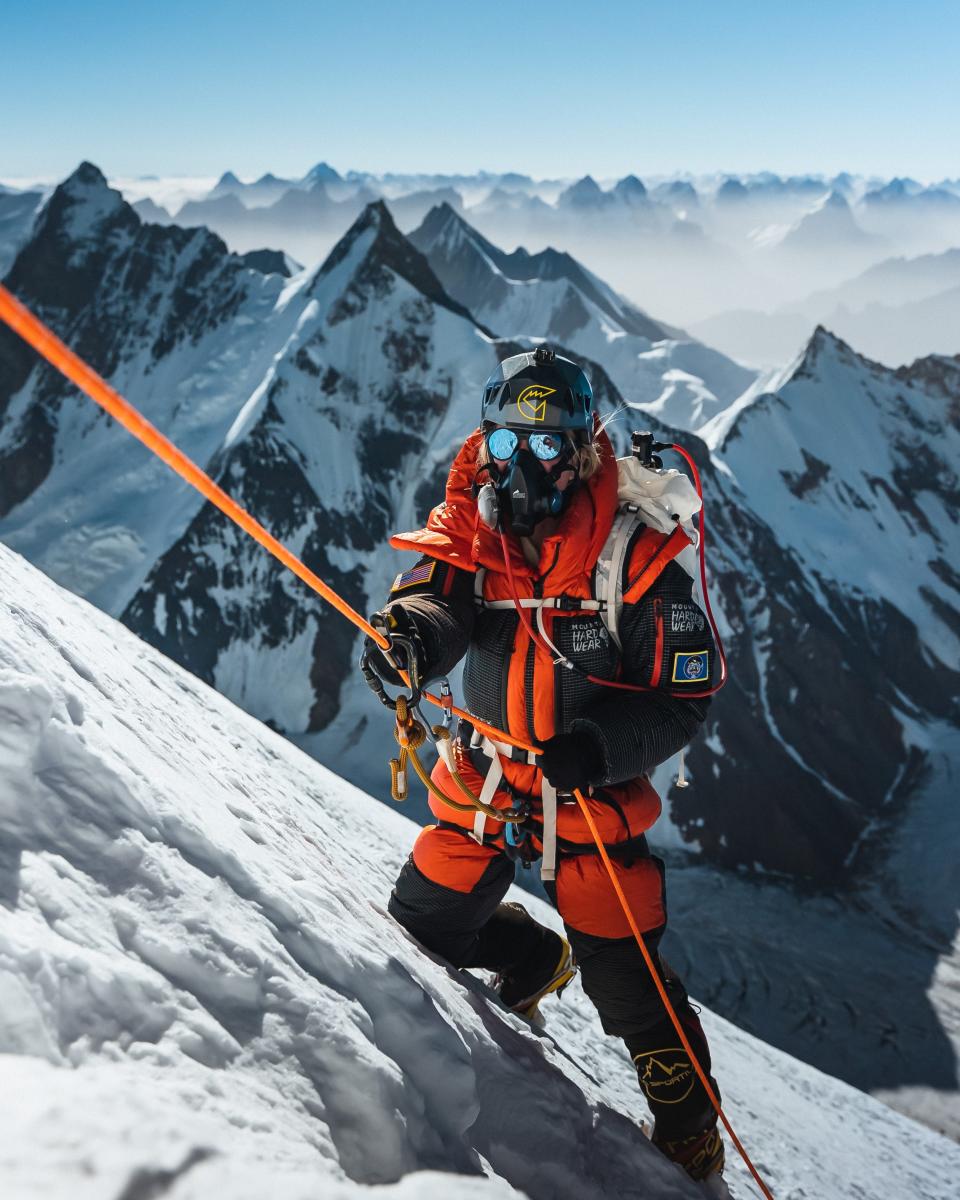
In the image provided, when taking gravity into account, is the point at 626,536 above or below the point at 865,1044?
above

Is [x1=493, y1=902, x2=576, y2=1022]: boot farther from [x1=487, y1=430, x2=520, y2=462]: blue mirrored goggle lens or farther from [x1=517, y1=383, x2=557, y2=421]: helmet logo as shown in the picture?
[x1=517, y1=383, x2=557, y2=421]: helmet logo

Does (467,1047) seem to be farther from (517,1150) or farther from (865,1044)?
(865,1044)

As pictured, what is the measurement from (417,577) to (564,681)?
0.98 metres

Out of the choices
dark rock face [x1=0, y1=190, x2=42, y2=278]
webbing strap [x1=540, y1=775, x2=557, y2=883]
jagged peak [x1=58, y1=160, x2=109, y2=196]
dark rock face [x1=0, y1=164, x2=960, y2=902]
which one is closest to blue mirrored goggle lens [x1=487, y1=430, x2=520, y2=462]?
webbing strap [x1=540, y1=775, x2=557, y2=883]

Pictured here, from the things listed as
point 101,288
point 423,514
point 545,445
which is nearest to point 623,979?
point 545,445

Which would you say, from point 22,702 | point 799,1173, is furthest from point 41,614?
point 799,1173

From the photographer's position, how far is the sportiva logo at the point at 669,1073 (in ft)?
14.0

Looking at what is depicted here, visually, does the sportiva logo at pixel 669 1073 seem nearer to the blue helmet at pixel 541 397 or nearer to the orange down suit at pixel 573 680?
the orange down suit at pixel 573 680

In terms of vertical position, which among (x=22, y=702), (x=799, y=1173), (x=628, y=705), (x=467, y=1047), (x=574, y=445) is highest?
(x=574, y=445)

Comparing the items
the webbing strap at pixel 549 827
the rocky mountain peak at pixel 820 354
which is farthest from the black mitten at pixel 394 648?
the rocky mountain peak at pixel 820 354

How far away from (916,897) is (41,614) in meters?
59.0

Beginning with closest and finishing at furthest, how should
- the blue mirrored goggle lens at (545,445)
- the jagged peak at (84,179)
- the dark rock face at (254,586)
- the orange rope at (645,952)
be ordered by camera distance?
the orange rope at (645,952) < the blue mirrored goggle lens at (545,445) < the dark rock face at (254,586) < the jagged peak at (84,179)

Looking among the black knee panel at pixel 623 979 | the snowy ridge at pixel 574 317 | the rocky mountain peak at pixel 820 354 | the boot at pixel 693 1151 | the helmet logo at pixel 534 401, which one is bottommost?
the boot at pixel 693 1151

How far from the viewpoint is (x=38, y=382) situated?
87.1 metres
